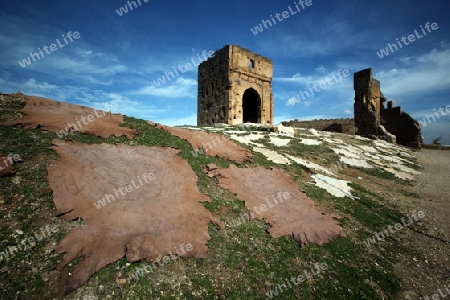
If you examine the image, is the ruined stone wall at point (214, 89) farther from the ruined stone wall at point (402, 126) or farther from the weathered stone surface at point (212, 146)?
the ruined stone wall at point (402, 126)

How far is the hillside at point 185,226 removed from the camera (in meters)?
3.13

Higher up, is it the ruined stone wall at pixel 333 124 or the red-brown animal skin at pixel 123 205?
the ruined stone wall at pixel 333 124

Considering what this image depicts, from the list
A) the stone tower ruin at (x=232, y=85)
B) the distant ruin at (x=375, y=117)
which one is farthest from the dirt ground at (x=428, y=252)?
the distant ruin at (x=375, y=117)

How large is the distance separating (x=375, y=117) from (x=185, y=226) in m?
26.3

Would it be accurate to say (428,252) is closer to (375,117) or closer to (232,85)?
(232,85)

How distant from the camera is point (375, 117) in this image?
24109 millimetres

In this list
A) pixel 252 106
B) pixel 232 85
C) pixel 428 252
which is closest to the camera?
pixel 428 252

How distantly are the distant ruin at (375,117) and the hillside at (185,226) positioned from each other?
19.1m

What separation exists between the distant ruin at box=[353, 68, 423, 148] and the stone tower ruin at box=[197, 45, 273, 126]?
1161 cm

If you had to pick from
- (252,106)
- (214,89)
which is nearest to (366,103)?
(252,106)

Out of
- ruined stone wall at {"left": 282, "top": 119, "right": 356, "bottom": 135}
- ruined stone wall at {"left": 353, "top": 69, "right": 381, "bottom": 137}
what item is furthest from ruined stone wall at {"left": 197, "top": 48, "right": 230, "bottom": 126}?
ruined stone wall at {"left": 282, "top": 119, "right": 356, "bottom": 135}

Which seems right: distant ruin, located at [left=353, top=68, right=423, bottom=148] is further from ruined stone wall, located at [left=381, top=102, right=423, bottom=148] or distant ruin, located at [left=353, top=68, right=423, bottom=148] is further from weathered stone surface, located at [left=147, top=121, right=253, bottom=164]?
weathered stone surface, located at [left=147, top=121, right=253, bottom=164]

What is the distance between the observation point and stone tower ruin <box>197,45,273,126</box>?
17.8 metres

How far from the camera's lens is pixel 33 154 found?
16.3 feet
